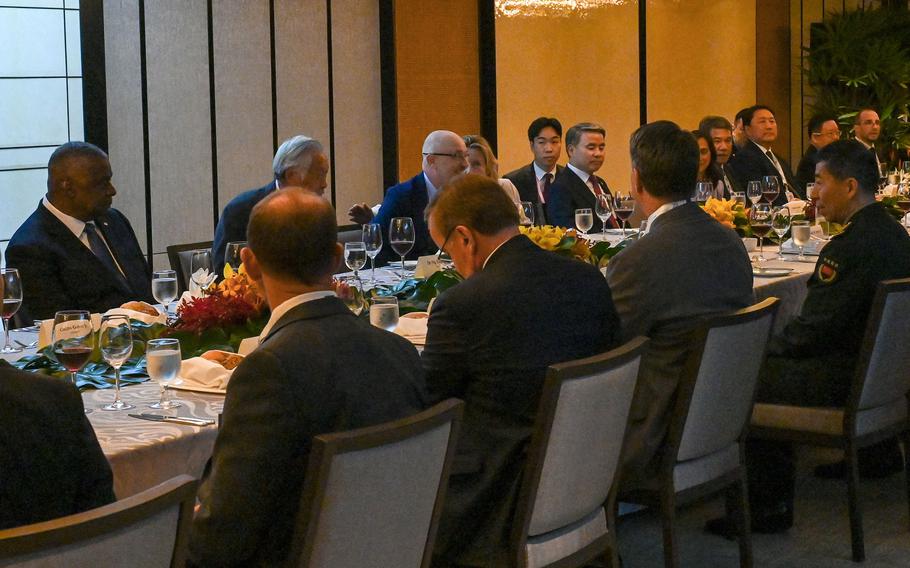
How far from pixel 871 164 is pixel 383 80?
449cm

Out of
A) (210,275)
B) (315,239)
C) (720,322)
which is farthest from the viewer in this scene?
(210,275)

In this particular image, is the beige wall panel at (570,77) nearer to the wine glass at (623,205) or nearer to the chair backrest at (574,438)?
the wine glass at (623,205)

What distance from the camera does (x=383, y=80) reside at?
8.18 meters

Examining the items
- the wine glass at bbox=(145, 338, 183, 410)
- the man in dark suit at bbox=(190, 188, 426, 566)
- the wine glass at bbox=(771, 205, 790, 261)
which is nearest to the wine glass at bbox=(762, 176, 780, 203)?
the wine glass at bbox=(771, 205, 790, 261)

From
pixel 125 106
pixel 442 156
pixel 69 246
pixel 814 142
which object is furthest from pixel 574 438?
pixel 814 142

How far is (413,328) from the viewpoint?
3.58m

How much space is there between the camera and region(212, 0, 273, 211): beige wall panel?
7176 mm

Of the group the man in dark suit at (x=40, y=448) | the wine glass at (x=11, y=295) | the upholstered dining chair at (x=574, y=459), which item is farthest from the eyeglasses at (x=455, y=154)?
the man in dark suit at (x=40, y=448)

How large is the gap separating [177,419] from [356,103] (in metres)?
5.59

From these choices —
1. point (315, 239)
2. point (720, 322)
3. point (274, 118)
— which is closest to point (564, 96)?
point (274, 118)

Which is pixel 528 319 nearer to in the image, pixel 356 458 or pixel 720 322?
pixel 720 322

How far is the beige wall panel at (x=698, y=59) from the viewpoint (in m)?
11.5

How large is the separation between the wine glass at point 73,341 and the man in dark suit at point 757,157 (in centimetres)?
656

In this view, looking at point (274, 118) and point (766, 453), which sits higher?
point (274, 118)
